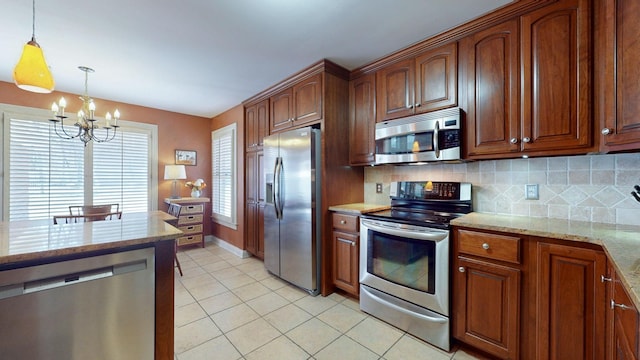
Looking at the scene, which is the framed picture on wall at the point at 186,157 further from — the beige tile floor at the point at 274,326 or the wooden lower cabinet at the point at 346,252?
the wooden lower cabinet at the point at 346,252

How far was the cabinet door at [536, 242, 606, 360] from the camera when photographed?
1253 mm

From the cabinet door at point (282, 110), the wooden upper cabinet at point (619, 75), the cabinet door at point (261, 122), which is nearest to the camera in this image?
the wooden upper cabinet at point (619, 75)

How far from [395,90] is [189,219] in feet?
12.5

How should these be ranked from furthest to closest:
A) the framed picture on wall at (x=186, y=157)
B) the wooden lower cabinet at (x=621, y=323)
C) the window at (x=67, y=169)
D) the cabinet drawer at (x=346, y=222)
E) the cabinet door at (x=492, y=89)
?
1. the framed picture on wall at (x=186, y=157)
2. the window at (x=67, y=169)
3. the cabinet drawer at (x=346, y=222)
4. the cabinet door at (x=492, y=89)
5. the wooden lower cabinet at (x=621, y=323)

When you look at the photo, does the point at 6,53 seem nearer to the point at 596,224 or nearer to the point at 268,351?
the point at 268,351

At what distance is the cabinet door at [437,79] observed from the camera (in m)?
2.00

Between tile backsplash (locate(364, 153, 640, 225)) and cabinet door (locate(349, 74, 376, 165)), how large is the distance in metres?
0.67

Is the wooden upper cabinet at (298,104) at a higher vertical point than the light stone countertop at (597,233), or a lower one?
→ higher

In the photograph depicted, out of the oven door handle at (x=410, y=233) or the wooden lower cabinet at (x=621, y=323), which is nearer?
the wooden lower cabinet at (x=621, y=323)

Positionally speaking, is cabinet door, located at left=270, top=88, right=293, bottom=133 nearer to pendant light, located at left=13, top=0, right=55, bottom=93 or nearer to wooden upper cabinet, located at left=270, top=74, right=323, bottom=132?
wooden upper cabinet, located at left=270, top=74, right=323, bottom=132

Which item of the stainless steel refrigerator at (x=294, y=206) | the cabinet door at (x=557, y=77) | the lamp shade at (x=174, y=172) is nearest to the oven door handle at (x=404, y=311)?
the stainless steel refrigerator at (x=294, y=206)

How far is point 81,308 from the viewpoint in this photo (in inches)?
45.8

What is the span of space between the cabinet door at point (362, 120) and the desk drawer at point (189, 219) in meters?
3.02

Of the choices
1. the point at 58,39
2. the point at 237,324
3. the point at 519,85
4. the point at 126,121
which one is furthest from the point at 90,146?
the point at 519,85
